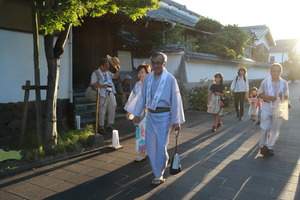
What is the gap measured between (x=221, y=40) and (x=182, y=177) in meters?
12.6

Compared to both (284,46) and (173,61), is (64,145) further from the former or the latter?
(284,46)

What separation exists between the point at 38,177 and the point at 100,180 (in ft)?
3.50

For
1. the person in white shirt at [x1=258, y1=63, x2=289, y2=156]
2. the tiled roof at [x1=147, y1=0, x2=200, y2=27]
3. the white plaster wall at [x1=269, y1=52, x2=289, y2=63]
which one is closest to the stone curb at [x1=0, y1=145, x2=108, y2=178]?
the person in white shirt at [x1=258, y1=63, x2=289, y2=156]

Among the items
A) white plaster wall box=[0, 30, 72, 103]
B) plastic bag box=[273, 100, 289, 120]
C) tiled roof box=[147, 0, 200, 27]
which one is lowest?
plastic bag box=[273, 100, 289, 120]

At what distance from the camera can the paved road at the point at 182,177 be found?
3770 millimetres

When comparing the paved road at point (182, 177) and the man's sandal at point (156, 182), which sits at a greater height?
the man's sandal at point (156, 182)

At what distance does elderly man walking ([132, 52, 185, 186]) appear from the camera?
4062mm

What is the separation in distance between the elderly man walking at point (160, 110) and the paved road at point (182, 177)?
0.41m

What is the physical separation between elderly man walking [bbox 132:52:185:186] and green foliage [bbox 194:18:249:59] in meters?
11.1

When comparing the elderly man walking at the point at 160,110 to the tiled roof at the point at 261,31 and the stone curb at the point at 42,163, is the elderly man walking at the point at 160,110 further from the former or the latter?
the tiled roof at the point at 261,31

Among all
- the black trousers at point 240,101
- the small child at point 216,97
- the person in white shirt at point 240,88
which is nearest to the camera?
the small child at point 216,97

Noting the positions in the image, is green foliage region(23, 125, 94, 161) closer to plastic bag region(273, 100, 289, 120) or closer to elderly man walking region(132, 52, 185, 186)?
elderly man walking region(132, 52, 185, 186)

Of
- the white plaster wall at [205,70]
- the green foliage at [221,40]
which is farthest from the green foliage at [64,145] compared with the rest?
the green foliage at [221,40]

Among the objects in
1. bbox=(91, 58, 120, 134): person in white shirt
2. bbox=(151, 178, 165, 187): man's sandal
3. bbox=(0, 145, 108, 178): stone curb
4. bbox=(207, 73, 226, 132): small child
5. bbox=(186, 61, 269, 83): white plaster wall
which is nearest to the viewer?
bbox=(151, 178, 165, 187): man's sandal
